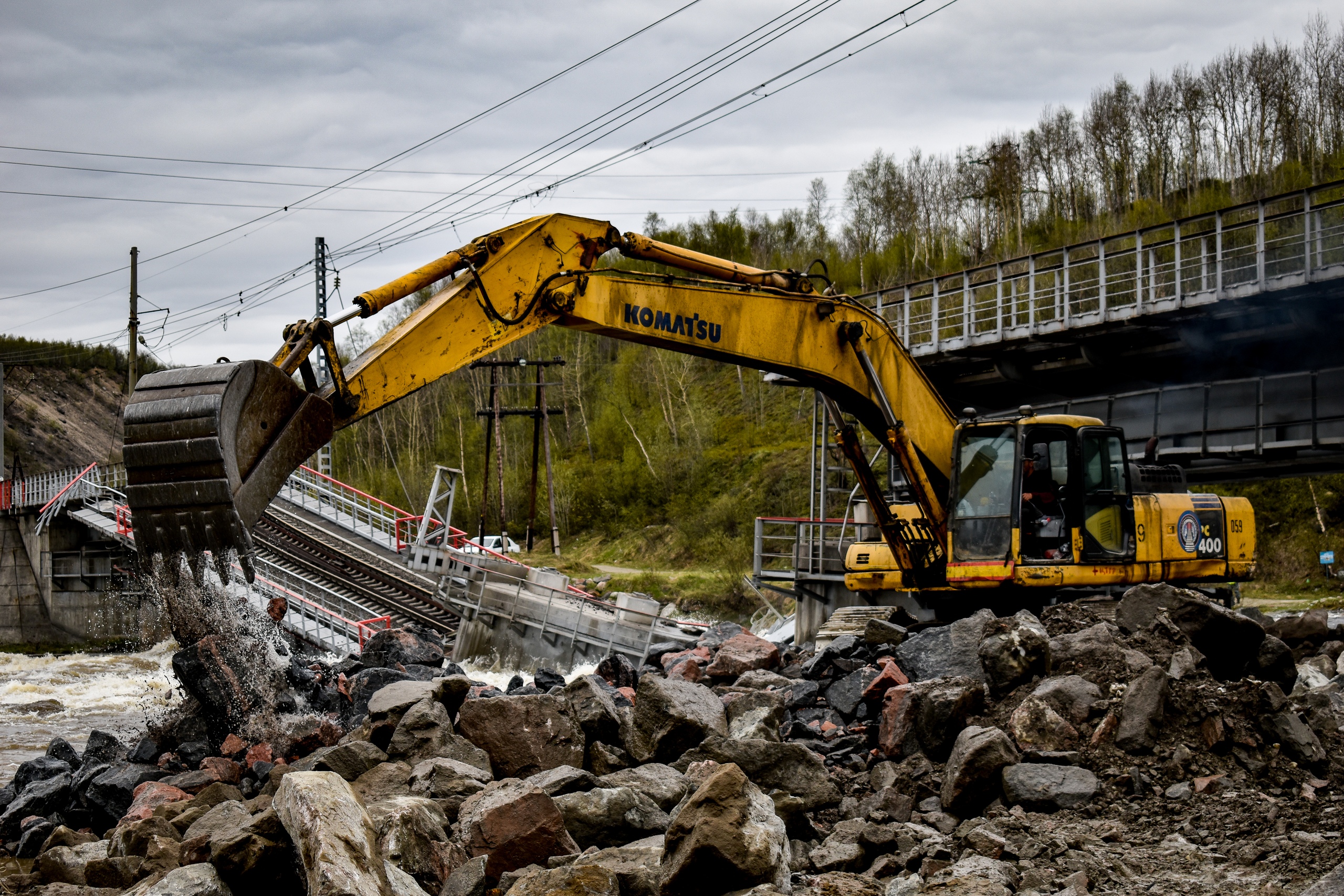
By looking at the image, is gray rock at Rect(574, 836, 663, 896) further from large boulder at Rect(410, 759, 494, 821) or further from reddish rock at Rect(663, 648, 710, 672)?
reddish rock at Rect(663, 648, 710, 672)

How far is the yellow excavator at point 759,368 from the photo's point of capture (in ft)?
21.9

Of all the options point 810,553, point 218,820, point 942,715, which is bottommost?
point 218,820

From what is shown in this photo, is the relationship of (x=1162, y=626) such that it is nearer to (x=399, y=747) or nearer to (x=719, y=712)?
(x=719, y=712)

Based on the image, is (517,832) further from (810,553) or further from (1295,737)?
(810,553)

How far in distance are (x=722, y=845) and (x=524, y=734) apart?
3.13 m

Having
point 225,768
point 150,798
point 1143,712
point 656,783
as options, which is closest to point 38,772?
point 225,768

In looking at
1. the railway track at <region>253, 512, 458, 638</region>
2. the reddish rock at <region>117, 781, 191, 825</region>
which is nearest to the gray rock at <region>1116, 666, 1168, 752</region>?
the reddish rock at <region>117, 781, 191, 825</region>

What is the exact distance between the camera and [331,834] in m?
5.96

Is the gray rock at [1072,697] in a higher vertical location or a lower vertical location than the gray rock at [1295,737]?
higher

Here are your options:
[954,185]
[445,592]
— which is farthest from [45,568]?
[954,185]

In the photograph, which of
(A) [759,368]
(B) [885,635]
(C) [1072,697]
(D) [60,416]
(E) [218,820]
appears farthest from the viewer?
(D) [60,416]

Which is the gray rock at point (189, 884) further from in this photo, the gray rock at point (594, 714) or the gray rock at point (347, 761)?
the gray rock at point (594, 714)

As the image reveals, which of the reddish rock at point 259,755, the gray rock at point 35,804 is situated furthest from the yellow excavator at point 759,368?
the gray rock at point 35,804

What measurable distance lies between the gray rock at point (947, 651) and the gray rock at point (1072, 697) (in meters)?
1.18
